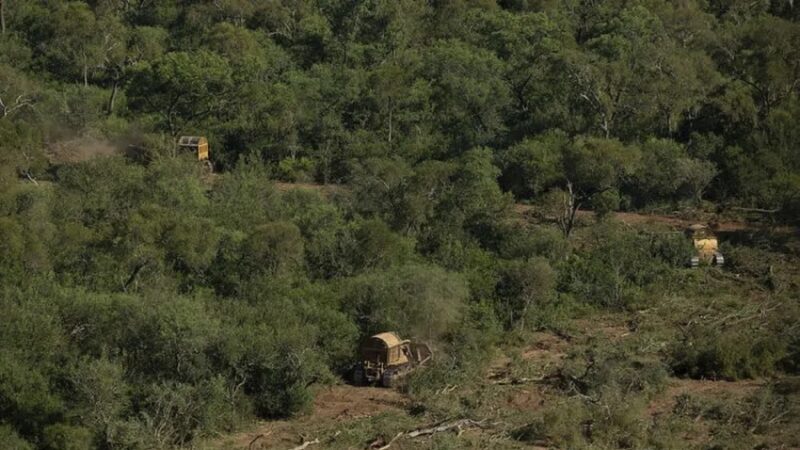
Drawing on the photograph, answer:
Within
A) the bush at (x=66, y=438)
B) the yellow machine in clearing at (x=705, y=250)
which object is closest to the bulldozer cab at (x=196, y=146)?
the yellow machine in clearing at (x=705, y=250)

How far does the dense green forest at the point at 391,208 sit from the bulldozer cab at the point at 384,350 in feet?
1.70

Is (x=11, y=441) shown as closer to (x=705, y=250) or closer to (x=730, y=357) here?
(x=730, y=357)

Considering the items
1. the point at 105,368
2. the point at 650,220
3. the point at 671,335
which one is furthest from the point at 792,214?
the point at 105,368

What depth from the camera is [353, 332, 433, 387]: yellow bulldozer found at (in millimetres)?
21328

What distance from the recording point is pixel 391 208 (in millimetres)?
28375

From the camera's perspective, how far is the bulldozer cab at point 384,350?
2131 centimetres

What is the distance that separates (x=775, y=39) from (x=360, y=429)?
20756 mm

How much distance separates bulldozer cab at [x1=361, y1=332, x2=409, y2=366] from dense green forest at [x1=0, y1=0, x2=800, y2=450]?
20.4 inches

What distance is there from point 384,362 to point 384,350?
22cm

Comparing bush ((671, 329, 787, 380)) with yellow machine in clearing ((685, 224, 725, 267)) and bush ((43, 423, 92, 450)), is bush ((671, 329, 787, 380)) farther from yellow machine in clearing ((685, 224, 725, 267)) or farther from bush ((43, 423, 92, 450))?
bush ((43, 423, 92, 450))

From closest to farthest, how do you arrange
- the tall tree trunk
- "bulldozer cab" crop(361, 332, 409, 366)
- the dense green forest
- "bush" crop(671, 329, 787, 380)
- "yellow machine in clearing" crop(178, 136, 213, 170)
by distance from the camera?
the dense green forest < "bulldozer cab" crop(361, 332, 409, 366) < "bush" crop(671, 329, 787, 380) < "yellow machine in clearing" crop(178, 136, 213, 170) < the tall tree trunk

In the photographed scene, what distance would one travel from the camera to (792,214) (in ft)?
93.4

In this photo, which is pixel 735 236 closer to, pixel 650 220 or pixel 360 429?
pixel 650 220

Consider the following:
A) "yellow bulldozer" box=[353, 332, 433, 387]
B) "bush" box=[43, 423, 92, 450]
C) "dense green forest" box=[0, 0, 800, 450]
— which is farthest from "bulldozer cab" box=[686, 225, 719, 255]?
"bush" box=[43, 423, 92, 450]
